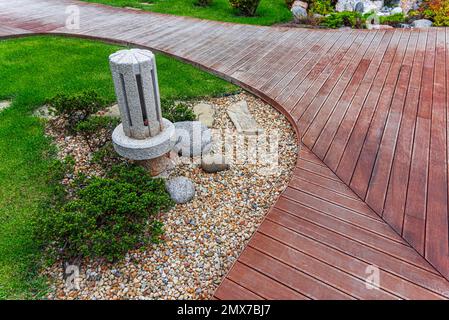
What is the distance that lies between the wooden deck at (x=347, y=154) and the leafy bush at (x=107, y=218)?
3.12ft

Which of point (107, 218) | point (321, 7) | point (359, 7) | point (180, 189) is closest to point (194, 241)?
point (180, 189)

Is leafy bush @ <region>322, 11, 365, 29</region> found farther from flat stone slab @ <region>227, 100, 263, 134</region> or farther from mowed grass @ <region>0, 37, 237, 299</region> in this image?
flat stone slab @ <region>227, 100, 263, 134</region>

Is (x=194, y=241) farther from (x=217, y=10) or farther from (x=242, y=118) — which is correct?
(x=217, y=10)

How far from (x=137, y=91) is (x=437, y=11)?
28.2ft

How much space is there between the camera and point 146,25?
25.9 ft

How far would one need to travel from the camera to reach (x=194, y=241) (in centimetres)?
290

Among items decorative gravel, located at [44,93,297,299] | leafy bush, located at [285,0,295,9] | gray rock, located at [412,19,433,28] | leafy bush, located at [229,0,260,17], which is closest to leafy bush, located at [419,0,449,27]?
gray rock, located at [412,19,433,28]

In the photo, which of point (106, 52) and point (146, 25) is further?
point (146, 25)

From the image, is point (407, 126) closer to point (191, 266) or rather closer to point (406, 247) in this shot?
point (406, 247)

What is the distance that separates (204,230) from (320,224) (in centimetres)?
107

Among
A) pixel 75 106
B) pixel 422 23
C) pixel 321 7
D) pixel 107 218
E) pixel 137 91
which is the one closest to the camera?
pixel 107 218

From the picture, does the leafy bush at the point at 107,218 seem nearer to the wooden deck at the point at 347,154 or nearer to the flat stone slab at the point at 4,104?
the wooden deck at the point at 347,154

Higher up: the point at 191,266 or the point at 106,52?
the point at 106,52
